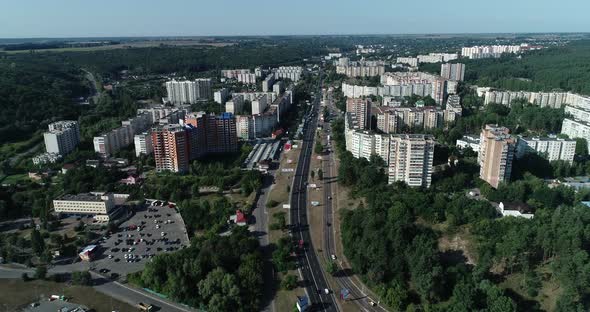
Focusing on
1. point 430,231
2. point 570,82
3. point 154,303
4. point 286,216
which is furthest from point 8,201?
point 570,82

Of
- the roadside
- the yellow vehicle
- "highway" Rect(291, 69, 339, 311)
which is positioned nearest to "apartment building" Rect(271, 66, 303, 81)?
the roadside

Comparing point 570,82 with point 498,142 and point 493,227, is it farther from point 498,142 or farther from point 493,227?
point 493,227

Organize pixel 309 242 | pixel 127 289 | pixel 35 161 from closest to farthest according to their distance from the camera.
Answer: pixel 127 289, pixel 309 242, pixel 35 161

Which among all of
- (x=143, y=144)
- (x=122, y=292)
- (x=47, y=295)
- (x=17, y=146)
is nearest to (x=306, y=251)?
(x=122, y=292)

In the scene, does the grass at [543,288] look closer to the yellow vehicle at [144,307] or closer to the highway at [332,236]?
the highway at [332,236]

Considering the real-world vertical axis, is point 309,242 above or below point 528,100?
below

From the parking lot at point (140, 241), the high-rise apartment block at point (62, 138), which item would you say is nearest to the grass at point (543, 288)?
the parking lot at point (140, 241)
